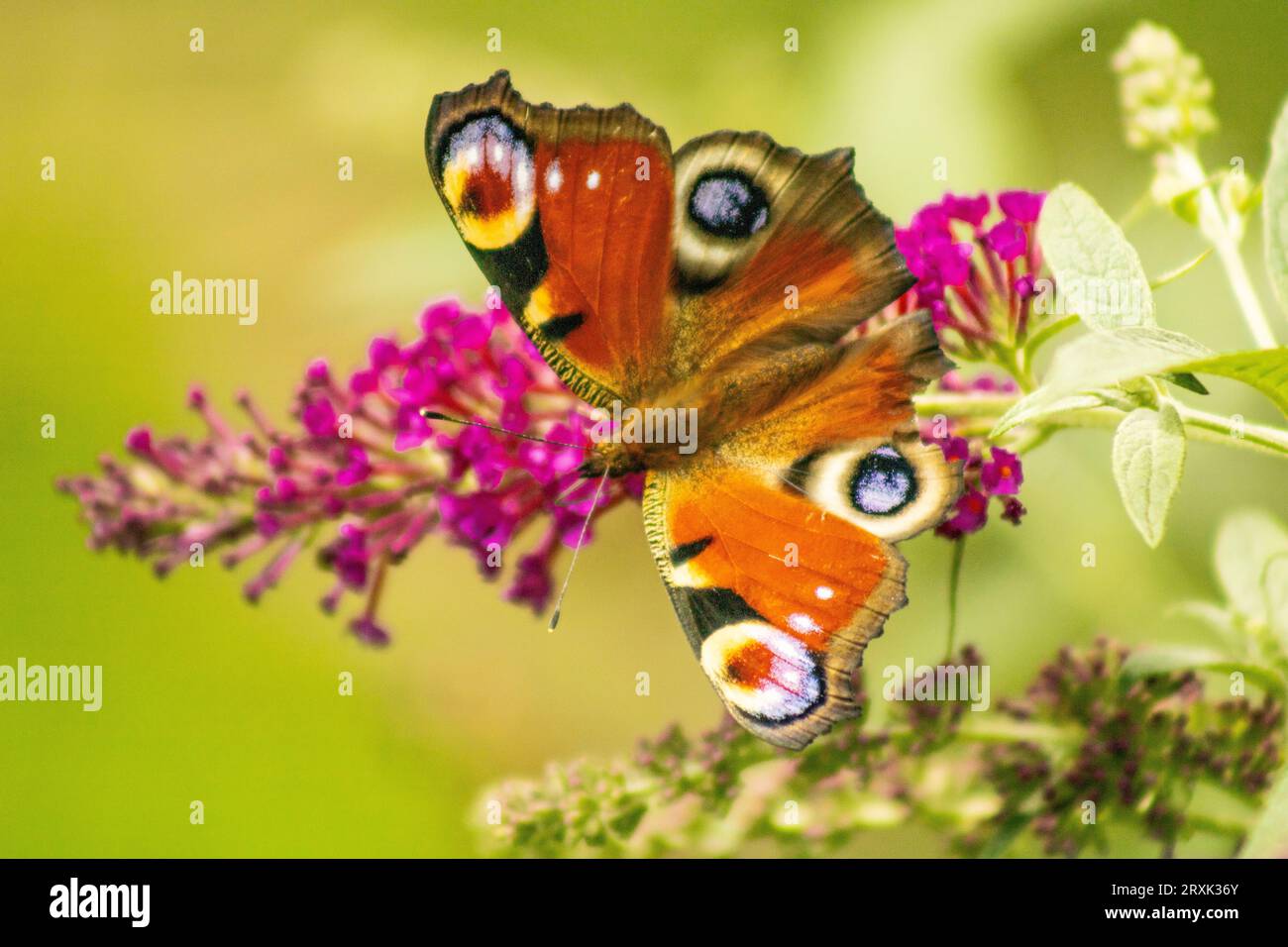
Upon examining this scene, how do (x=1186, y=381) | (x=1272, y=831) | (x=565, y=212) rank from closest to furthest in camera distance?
(x=1272, y=831), (x=1186, y=381), (x=565, y=212)

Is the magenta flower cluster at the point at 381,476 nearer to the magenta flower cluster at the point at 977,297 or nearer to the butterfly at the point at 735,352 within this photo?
the butterfly at the point at 735,352

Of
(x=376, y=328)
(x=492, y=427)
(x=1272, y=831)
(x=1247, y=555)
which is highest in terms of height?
(x=376, y=328)

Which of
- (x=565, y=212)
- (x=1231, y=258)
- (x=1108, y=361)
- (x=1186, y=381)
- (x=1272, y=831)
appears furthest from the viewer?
(x=565, y=212)

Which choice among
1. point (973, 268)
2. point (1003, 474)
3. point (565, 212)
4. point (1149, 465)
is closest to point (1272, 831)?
point (1149, 465)

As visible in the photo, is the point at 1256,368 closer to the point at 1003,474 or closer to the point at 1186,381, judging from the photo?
the point at 1186,381

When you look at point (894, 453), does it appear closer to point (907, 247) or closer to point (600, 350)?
point (907, 247)
